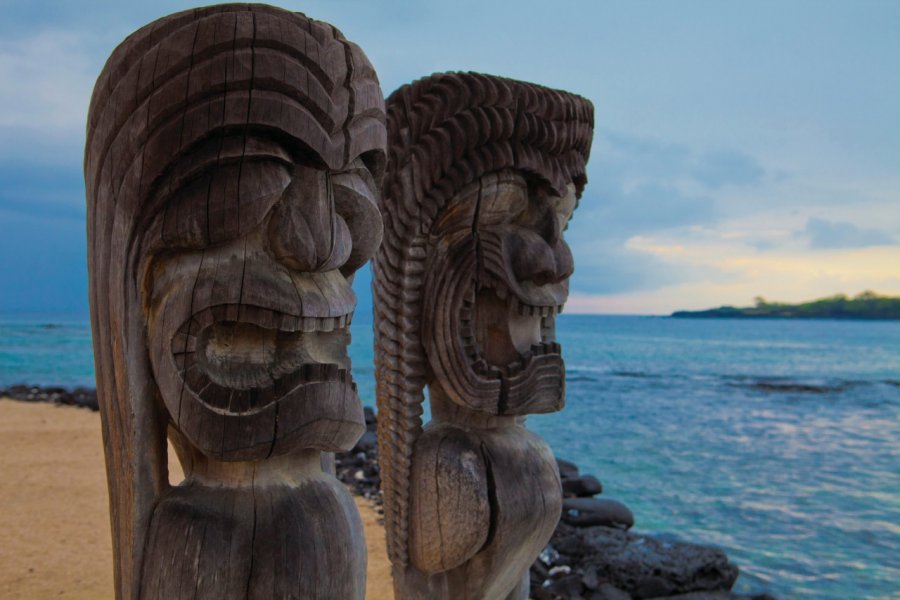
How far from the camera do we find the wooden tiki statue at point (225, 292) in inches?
75.6

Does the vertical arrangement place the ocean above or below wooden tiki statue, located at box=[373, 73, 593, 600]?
below

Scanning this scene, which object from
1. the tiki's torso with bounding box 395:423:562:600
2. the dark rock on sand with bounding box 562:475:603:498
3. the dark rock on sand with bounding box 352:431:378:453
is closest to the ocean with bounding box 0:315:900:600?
the dark rock on sand with bounding box 562:475:603:498

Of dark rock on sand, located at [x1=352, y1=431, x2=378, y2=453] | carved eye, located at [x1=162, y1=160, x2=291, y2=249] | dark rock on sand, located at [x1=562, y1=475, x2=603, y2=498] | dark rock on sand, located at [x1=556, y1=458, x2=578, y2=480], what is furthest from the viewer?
dark rock on sand, located at [x1=352, y1=431, x2=378, y2=453]

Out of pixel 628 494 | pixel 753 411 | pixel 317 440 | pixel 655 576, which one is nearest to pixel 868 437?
pixel 753 411

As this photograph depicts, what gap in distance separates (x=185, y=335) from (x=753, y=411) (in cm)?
1832

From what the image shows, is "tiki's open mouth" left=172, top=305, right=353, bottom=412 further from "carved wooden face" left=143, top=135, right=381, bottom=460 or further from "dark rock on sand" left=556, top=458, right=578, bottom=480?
"dark rock on sand" left=556, top=458, right=578, bottom=480

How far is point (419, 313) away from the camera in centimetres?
314

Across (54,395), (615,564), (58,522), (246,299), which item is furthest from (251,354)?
(54,395)

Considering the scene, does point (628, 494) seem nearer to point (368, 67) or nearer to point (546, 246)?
point (546, 246)

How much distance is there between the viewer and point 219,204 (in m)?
1.92

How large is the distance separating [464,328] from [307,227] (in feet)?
4.11

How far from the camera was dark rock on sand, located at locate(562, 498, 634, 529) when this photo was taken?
7250mm

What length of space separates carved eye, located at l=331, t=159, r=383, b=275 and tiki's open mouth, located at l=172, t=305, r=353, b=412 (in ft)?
0.82

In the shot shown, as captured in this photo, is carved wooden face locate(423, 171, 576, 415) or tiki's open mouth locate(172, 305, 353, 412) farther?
carved wooden face locate(423, 171, 576, 415)
